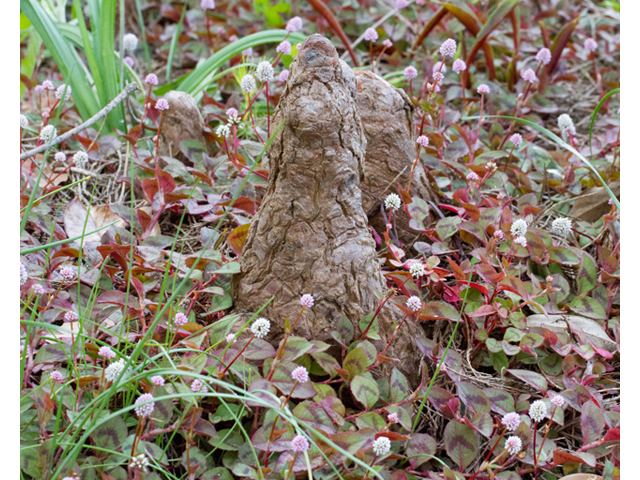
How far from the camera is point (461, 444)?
133 cm

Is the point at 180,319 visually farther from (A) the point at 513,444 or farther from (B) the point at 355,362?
(A) the point at 513,444

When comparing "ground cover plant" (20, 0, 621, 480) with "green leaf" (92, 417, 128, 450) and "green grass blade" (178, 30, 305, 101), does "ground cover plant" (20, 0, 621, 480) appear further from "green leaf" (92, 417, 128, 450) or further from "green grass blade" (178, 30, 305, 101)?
"green grass blade" (178, 30, 305, 101)

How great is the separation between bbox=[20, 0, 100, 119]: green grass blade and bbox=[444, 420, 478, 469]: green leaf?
6.59 ft

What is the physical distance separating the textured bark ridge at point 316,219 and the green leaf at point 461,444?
233 millimetres

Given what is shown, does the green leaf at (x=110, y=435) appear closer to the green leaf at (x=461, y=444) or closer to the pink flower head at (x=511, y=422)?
the green leaf at (x=461, y=444)

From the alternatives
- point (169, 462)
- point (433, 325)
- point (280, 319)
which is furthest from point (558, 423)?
point (169, 462)

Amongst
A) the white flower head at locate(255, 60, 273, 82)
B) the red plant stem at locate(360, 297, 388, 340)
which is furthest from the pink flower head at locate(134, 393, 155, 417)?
the white flower head at locate(255, 60, 273, 82)

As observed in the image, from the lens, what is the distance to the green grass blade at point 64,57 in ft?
7.44

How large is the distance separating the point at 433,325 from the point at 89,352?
1028 mm

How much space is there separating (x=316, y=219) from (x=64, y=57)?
162 cm

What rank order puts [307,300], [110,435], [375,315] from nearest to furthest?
[110,435] → [307,300] → [375,315]

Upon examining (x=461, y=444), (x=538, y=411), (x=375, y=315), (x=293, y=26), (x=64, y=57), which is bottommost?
(x=461, y=444)

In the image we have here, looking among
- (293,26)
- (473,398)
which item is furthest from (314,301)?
(293,26)

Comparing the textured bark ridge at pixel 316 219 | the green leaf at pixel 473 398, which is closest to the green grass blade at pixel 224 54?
the textured bark ridge at pixel 316 219
